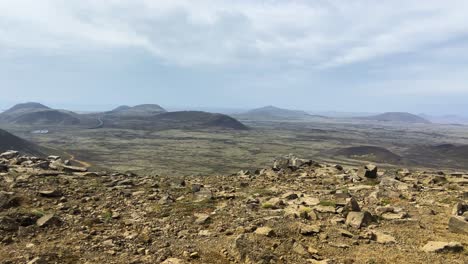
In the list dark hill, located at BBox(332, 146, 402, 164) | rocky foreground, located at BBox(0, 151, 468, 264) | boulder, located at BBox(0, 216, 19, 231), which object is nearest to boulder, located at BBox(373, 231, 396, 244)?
rocky foreground, located at BBox(0, 151, 468, 264)

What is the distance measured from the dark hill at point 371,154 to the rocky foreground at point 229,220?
96831mm

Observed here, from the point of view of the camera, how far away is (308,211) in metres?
12.9

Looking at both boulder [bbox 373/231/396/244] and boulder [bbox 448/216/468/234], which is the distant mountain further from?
boulder [bbox 448/216/468/234]

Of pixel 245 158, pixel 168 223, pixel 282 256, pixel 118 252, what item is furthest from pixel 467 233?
pixel 245 158

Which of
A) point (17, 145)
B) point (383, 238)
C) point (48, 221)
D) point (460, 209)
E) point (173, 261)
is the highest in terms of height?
point (460, 209)

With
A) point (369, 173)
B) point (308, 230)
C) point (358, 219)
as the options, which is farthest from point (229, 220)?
point (369, 173)

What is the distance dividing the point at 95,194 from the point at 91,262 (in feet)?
23.6

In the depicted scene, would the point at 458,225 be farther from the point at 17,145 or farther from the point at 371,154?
the point at 371,154

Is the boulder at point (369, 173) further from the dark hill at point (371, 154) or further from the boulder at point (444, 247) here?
the dark hill at point (371, 154)

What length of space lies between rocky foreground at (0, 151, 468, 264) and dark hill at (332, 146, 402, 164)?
3812 inches

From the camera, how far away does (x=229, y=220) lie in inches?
486

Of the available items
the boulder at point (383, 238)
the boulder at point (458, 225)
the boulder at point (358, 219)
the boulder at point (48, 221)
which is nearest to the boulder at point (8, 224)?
the boulder at point (48, 221)

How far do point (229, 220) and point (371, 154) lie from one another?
116m

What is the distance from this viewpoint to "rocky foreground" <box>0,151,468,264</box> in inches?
370
